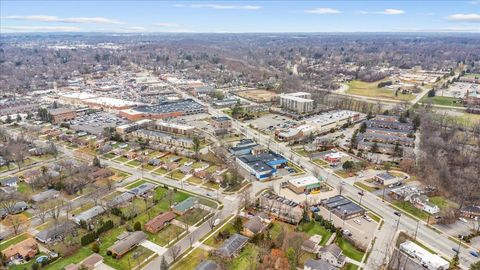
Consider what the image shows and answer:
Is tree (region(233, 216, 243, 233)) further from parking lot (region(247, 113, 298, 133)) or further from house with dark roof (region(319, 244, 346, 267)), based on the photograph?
parking lot (region(247, 113, 298, 133))

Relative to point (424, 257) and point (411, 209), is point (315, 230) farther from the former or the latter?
point (411, 209)

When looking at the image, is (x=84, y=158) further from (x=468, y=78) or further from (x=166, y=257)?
(x=468, y=78)

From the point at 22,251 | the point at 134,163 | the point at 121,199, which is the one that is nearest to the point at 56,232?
the point at 22,251

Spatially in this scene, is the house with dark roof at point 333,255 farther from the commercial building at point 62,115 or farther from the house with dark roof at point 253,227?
the commercial building at point 62,115

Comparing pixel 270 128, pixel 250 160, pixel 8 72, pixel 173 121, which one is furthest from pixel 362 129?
pixel 8 72

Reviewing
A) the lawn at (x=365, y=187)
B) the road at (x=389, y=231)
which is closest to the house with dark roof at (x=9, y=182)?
the road at (x=389, y=231)

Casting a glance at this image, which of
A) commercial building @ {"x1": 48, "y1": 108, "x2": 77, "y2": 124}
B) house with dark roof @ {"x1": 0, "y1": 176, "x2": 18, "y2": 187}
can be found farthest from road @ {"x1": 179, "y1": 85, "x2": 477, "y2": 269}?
commercial building @ {"x1": 48, "y1": 108, "x2": 77, "y2": 124}
